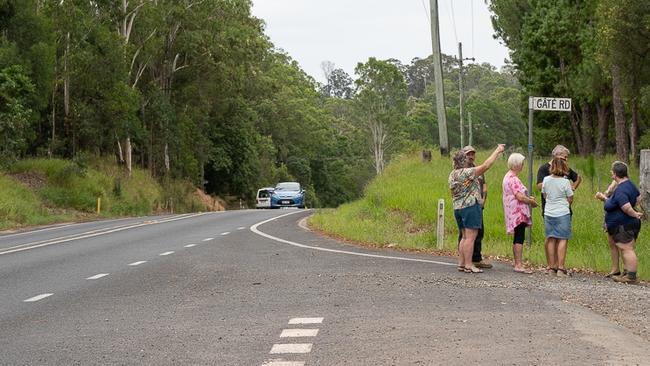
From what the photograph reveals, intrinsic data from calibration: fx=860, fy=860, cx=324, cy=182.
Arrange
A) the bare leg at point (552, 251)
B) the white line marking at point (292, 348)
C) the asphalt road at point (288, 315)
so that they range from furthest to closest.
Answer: the bare leg at point (552, 251), the white line marking at point (292, 348), the asphalt road at point (288, 315)

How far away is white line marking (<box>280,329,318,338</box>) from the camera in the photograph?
764 cm

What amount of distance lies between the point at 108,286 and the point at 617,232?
7103mm

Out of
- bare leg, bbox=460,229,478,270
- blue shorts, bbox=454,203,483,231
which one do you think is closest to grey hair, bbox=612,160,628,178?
blue shorts, bbox=454,203,483,231

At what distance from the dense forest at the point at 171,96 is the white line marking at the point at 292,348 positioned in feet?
99.5

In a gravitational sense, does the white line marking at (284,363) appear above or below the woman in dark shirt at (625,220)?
below

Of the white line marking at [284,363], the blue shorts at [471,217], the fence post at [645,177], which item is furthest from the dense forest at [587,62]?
the white line marking at [284,363]

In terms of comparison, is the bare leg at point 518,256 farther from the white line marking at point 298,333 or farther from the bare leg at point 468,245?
the white line marking at point 298,333

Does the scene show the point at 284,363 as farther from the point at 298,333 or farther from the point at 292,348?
the point at 298,333

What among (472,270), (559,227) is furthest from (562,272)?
(472,270)

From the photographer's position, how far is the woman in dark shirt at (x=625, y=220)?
1200 cm

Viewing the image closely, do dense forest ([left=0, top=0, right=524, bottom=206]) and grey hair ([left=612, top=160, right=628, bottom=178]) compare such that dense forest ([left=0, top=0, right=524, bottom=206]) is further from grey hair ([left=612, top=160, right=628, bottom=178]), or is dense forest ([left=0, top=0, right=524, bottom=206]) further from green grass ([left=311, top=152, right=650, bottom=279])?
grey hair ([left=612, top=160, right=628, bottom=178])

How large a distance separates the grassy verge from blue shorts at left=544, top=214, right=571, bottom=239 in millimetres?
21958

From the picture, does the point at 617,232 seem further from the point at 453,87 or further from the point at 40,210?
the point at 453,87

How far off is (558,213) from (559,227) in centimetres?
20
